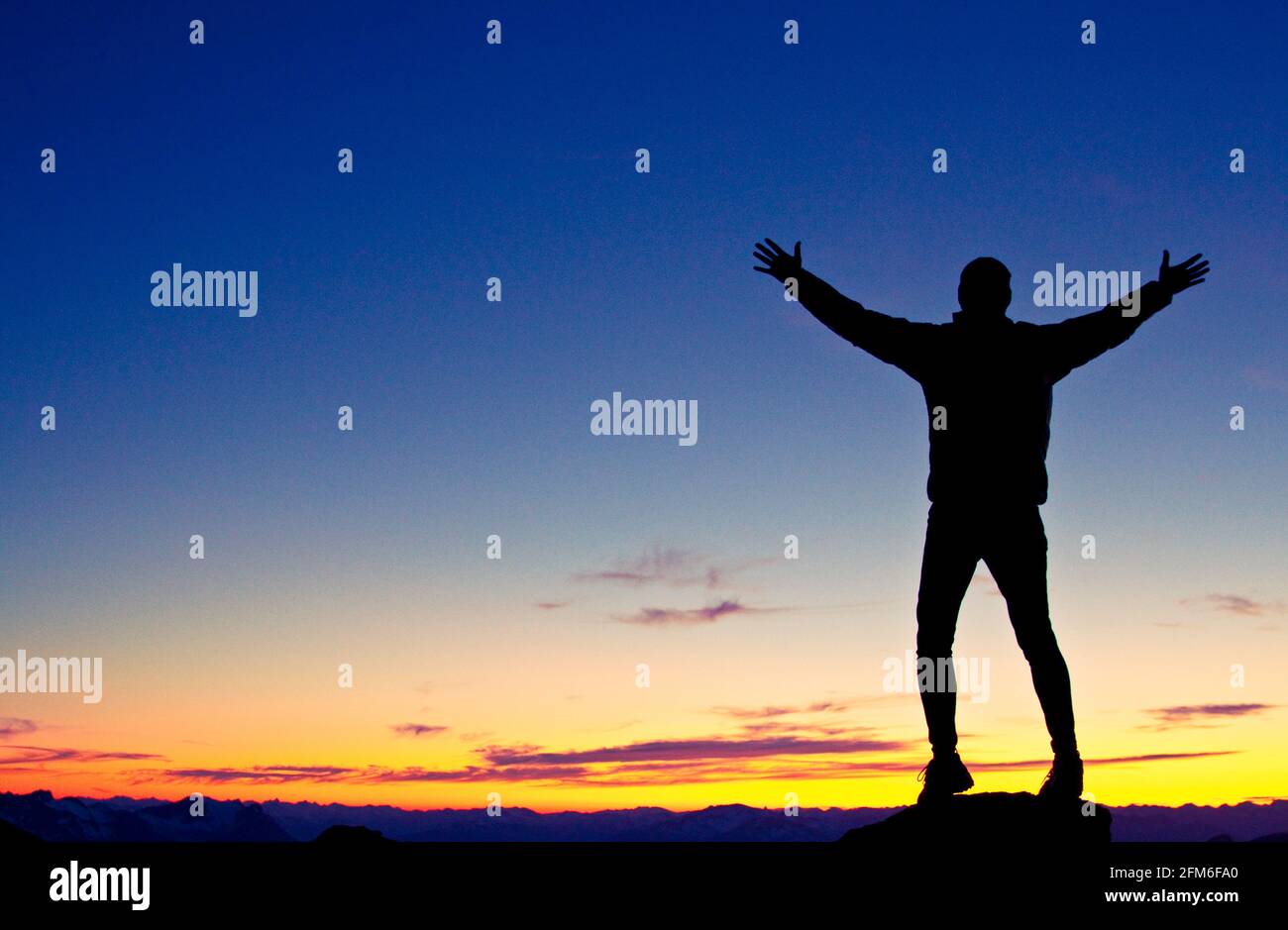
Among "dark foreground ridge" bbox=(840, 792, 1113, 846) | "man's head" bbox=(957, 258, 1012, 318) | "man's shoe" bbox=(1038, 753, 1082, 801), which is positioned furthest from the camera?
"man's head" bbox=(957, 258, 1012, 318)

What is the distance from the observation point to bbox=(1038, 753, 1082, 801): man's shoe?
30.5 ft

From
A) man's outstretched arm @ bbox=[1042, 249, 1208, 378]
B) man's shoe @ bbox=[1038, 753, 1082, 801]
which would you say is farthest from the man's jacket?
man's shoe @ bbox=[1038, 753, 1082, 801]

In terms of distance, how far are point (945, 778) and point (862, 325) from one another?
3647 millimetres

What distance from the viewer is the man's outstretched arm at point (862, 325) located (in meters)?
9.66

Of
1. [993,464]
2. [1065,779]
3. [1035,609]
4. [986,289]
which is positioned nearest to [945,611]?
[1035,609]

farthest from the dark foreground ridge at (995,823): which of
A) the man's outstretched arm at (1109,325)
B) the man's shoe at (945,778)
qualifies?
the man's outstretched arm at (1109,325)

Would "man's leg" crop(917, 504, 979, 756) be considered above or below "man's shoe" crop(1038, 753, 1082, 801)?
above

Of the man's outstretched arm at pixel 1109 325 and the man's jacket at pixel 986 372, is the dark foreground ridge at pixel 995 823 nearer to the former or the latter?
the man's jacket at pixel 986 372

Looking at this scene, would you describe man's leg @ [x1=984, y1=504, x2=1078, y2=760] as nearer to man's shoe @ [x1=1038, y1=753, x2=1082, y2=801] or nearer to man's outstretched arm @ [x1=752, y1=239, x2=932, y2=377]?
man's shoe @ [x1=1038, y1=753, x2=1082, y2=801]
